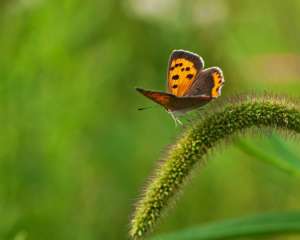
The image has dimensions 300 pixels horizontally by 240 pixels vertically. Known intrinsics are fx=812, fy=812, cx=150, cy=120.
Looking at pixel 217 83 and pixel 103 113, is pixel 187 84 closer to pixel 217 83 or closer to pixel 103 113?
pixel 217 83

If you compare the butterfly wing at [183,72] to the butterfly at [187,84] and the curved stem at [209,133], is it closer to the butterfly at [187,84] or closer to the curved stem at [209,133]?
the butterfly at [187,84]

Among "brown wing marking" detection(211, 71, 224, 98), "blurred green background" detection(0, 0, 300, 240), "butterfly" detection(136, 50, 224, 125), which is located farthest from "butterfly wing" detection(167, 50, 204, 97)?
"blurred green background" detection(0, 0, 300, 240)

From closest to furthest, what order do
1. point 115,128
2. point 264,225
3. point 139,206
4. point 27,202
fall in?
point 139,206 < point 264,225 < point 27,202 < point 115,128

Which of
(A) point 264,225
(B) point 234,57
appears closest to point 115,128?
(B) point 234,57

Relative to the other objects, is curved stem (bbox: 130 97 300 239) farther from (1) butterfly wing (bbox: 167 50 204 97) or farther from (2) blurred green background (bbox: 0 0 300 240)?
(2) blurred green background (bbox: 0 0 300 240)

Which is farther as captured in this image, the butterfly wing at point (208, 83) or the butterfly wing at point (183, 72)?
the butterfly wing at point (183, 72)

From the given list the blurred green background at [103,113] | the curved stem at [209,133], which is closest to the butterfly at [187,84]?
the curved stem at [209,133]

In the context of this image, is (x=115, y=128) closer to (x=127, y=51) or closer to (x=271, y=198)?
(x=127, y=51)

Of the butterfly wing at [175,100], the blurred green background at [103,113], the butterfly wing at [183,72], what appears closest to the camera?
the butterfly wing at [175,100]

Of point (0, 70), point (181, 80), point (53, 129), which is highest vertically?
point (181, 80)
